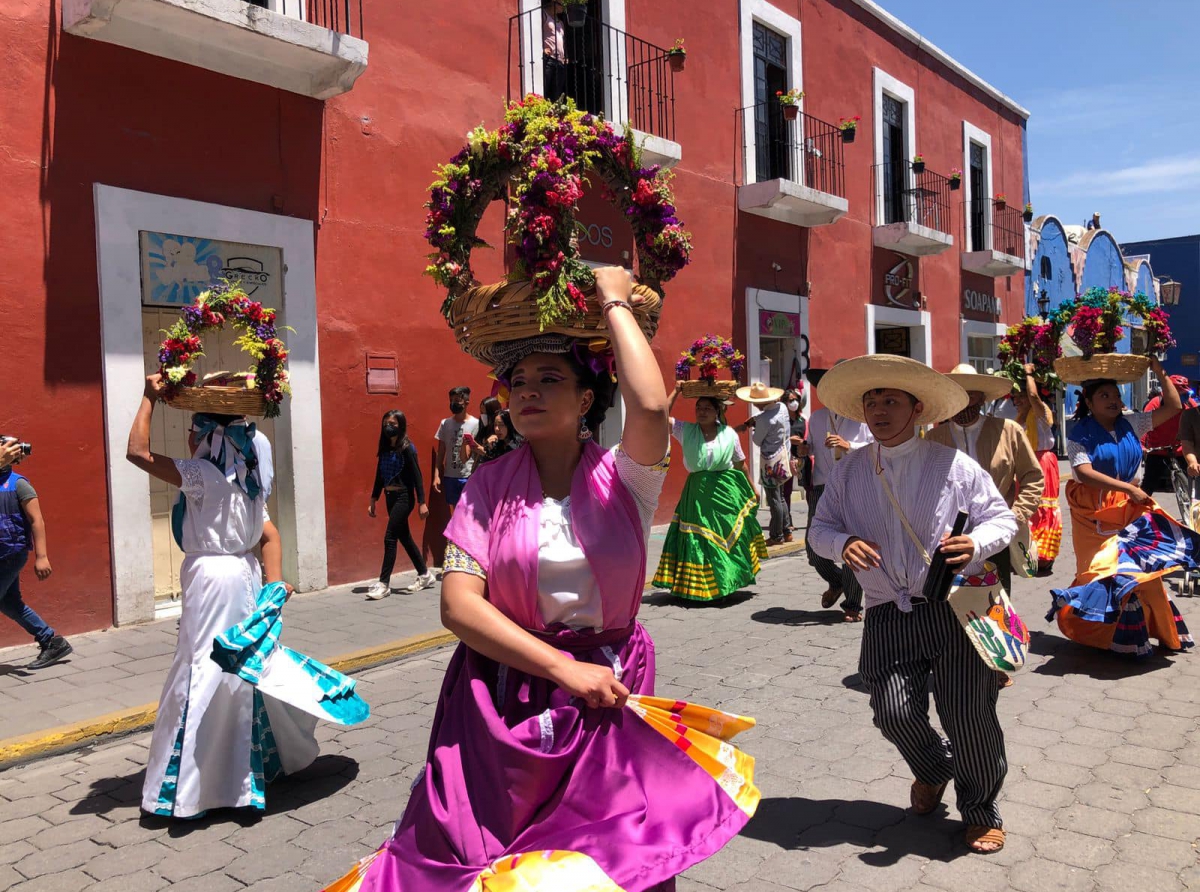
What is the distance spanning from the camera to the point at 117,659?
22.8 feet

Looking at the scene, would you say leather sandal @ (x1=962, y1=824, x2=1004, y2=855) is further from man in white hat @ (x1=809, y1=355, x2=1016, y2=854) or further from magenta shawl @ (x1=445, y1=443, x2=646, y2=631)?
magenta shawl @ (x1=445, y1=443, x2=646, y2=631)

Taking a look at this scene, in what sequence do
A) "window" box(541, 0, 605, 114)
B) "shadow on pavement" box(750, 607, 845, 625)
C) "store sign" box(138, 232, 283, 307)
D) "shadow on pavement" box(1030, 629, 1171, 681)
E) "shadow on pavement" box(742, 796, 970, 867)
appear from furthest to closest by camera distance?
"window" box(541, 0, 605, 114), "store sign" box(138, 232, 283, 307), "shadow on pavement" box(750, 607, 845, 625), "shadow on pavement" box(1030, 629, 1171, 681), "shadow on pavement" box(742, 796, 970, 867)

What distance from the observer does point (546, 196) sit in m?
2.47

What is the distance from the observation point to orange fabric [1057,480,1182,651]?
6.25 meters

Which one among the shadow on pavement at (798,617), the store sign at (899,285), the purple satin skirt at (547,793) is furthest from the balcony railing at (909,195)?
the purple satin skirt at (547,793)

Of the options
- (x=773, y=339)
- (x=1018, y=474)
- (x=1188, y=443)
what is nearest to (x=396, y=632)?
(x=1018, y=474)

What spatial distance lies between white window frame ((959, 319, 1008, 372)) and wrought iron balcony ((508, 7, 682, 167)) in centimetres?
1091

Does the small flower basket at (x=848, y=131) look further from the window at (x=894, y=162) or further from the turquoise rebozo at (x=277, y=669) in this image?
the turquoise rebozo at (x=277, y=669)

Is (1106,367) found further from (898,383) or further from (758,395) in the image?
(758,395)

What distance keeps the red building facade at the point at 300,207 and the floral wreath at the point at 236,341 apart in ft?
11.7

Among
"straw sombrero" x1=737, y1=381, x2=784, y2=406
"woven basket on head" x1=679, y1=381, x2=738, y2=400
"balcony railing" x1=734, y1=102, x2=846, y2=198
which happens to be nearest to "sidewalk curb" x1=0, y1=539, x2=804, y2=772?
"woven basket on head" x1=679, y1=381, x2=738, y2=400

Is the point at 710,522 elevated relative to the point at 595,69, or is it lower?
lower

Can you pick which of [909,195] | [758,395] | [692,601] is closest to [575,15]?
[758,395]

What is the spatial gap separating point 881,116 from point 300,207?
13020mm
